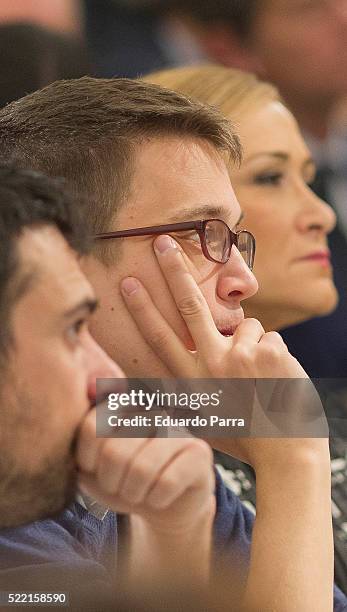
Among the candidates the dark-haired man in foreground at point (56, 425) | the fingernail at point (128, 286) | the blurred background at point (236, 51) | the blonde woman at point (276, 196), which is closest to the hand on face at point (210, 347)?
the fingernail at point (128, 286)

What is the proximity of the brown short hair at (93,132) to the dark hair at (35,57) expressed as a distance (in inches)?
13.9

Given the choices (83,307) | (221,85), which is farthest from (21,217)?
(221,85)

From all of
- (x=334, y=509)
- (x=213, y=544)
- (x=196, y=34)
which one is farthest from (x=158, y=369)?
(x=196, y=34)

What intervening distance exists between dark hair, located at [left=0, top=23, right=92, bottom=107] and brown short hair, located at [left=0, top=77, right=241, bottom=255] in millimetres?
353

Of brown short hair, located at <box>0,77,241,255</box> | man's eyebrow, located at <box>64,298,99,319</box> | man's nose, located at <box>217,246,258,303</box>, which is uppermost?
brown short hair, located at <box>0,77,241,255</box>

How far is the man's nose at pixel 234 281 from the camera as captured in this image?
83 centimetres

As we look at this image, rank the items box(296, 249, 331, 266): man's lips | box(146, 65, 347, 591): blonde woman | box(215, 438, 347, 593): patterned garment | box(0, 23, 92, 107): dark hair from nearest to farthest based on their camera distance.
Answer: box(215, 438, 347, 593): patterned garment < box(0, 23, 92, 107): dark hair < box(146, 65, 347, 591): blonde woman < box(296, 249, 331, 266): man's lips

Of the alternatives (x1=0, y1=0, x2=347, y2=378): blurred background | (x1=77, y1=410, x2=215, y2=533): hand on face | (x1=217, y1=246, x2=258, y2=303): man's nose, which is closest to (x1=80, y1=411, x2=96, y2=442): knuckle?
(x1=77, y1=410, x2=215, y2=533): hand on face

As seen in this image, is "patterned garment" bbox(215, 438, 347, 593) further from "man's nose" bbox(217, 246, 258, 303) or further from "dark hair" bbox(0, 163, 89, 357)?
"dark hair" bbox(0, 163, 89, 357)

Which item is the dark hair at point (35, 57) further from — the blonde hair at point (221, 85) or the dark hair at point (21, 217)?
the dark hair at point (21, 217)

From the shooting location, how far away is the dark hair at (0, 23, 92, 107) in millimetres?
1198

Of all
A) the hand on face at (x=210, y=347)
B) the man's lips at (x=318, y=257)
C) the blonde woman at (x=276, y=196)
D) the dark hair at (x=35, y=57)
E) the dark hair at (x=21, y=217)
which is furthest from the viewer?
the man's lips at (x=318, y=257)

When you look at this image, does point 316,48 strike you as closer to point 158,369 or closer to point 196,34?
point 196,34

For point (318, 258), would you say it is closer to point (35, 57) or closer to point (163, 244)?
point (35, 57)
